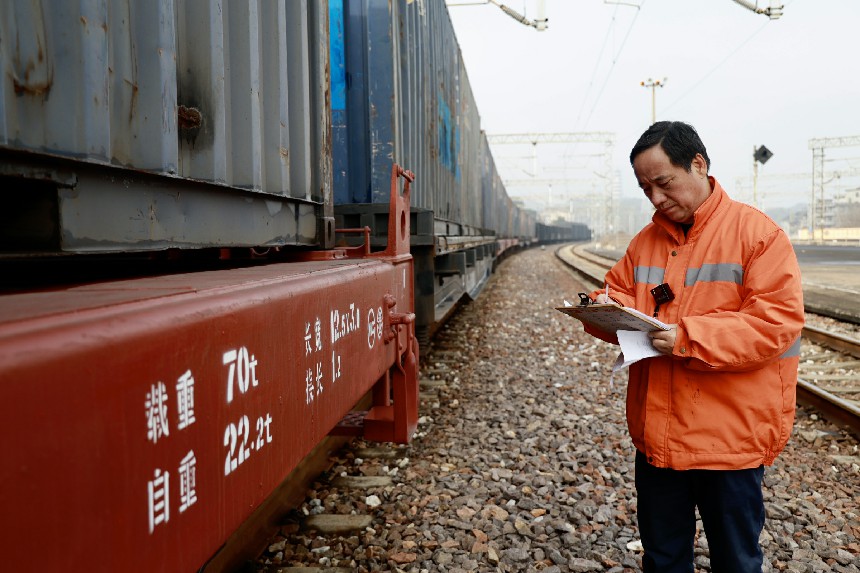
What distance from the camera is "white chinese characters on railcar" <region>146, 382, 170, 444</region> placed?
0.89 meters

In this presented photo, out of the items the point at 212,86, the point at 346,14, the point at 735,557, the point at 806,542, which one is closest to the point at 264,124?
the point at 212,86

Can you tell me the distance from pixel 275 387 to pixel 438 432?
306 cm

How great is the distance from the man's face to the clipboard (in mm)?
330

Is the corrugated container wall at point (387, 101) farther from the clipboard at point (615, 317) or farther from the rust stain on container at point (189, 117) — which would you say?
the clipboard at point (615, 317)

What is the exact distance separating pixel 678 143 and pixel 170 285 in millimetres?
1431

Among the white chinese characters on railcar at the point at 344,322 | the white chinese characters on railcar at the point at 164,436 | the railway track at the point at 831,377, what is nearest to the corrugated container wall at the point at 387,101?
the white chinese characters on railcar at the point at 344,322

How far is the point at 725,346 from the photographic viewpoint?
1660 mm

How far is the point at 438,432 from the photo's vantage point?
431 centimetres

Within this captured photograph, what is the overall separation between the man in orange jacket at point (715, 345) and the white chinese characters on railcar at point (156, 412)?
1328mm

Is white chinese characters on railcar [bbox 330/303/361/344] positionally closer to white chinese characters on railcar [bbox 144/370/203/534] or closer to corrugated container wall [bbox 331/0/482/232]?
white chinese characters on railcar [bbox 144/370/203/534]

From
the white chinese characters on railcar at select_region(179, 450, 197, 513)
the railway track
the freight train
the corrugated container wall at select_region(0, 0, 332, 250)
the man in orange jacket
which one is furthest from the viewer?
the railway track

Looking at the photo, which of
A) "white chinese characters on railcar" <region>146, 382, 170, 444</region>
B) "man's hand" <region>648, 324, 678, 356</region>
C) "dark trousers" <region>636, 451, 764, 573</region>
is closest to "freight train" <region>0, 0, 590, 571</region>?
"white chinese characters on railcar" <region>146, 382, 170, 444</region>

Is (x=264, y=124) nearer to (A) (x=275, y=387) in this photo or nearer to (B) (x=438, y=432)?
(A) (x=275, y=387)

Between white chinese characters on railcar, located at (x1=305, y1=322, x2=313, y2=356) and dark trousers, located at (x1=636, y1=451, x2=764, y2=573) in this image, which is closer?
white chinese characters on railcar, located at (x1=305, y1=322, x2=313, y2=356)
